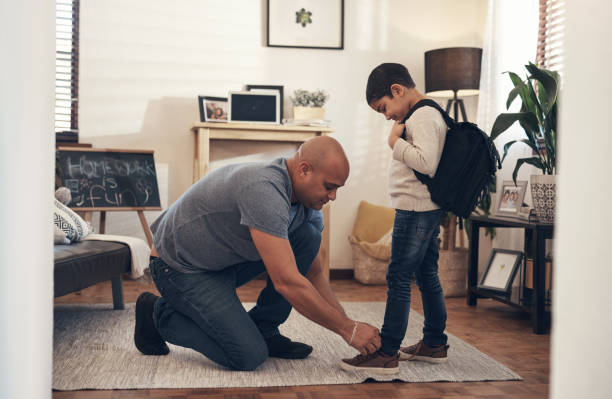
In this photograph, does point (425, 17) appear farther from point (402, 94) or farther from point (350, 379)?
point (350, 379)

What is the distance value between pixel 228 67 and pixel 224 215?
Answer: 2.40 metres

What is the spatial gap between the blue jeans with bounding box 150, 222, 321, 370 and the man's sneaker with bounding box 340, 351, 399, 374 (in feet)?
0.89

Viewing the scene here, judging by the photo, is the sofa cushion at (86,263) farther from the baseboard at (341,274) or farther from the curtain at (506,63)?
the curtain at (506,63)

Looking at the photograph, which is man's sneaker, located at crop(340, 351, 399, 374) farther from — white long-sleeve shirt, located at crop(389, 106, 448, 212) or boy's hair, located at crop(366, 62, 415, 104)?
boy's hair, located at crop(366, 62, 415, 104)

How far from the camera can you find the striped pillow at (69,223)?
242 cm

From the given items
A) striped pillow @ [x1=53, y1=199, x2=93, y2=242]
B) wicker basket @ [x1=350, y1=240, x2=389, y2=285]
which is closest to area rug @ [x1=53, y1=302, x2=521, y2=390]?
striped pillow @ [x1=53, y1=199, x2=93, y2=242]

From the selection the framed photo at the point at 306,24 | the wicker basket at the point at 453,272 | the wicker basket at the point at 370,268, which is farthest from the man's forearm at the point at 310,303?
the framed photo at the point at 306,24

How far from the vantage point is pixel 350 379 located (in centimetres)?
175

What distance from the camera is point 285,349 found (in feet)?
6.48

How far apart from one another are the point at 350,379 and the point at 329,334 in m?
0.58

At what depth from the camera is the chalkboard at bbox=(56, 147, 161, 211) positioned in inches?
137

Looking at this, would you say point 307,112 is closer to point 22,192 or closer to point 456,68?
point 456,68

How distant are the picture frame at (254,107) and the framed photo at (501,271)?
150 cm

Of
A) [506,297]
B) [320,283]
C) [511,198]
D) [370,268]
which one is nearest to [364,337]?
[320,283]
